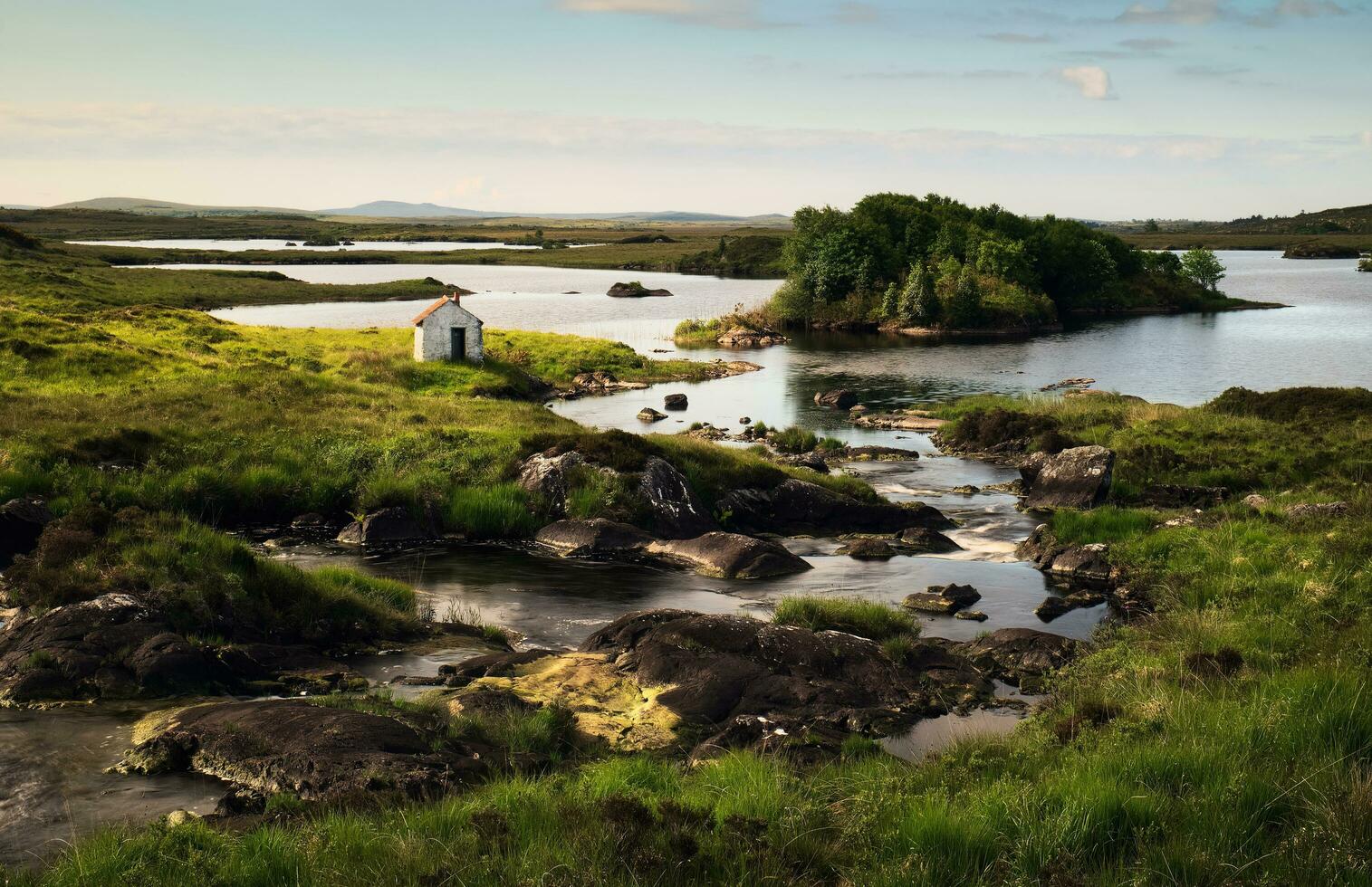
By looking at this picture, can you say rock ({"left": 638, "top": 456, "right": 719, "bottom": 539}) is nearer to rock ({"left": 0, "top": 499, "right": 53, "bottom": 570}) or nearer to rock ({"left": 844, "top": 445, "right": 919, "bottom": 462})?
rock ({"left": 844, "top": 445, "right": 919, "bottom": 462})

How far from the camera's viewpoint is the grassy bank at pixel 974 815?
9.87m

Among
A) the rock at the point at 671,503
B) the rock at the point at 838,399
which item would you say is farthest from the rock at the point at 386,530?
the rock at the point at 838,399

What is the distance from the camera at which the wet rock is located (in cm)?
2648

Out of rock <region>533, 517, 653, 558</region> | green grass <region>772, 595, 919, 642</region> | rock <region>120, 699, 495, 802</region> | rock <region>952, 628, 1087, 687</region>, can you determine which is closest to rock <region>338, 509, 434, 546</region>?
rock <region>533, 517, 653, 558</region>

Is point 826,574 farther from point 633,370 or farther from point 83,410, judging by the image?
point 633,370

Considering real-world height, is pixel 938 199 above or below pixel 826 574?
above

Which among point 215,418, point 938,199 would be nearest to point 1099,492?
point 215,418

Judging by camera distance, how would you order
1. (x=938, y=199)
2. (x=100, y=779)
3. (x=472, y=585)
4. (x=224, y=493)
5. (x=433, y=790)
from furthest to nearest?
(x=938, y=199) < (x=224, y=493) < (x=472, y=585) < (x=100, y=779) < (x=433, y=790)

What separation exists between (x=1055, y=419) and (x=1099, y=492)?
14.5 m

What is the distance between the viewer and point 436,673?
20.9 metres

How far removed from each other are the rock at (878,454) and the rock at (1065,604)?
21.0 metres

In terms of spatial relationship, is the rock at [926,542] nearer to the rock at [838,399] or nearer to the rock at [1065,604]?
the rock at [1065,604]

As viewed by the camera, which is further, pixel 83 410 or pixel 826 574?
pixel 83 410

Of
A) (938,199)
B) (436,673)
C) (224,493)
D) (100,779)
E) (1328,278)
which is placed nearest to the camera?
(100,779)
